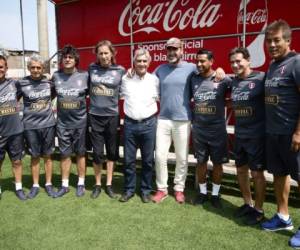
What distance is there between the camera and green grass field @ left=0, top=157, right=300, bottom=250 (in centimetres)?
338

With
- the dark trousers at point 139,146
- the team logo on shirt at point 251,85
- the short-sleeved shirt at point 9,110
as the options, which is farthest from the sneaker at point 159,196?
the short-sleeved shirt at point 9,110

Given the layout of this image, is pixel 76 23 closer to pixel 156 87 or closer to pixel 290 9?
pixel 156 87

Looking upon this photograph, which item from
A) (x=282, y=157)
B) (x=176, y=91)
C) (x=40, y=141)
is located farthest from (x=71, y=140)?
(x=282, y=157)

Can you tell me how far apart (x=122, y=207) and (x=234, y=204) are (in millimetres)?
1343

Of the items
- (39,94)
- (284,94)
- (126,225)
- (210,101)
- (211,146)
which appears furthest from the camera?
(39,94)

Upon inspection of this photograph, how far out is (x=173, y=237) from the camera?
3.50m

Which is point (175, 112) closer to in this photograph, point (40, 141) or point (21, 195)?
point (40, 141)

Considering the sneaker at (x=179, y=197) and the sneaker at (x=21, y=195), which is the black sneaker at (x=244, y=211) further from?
the sneaker at (x=21, y=195)

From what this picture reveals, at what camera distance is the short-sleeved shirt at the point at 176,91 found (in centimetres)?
418

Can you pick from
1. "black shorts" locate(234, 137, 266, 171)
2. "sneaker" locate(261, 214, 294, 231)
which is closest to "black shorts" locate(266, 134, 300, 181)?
"black shorts" locate(234, 137, 266, 171)

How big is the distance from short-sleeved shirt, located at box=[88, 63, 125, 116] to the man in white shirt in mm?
103

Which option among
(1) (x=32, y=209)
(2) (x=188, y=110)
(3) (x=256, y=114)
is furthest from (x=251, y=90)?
(1) (x=32, y=209)

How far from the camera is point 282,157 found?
3.36 m

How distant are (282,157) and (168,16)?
10.5 ft
